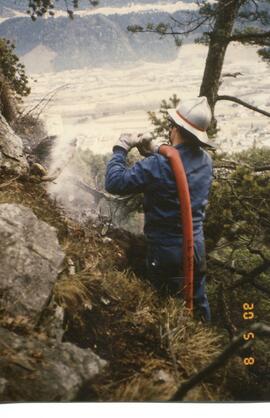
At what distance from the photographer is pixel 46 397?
2111mm

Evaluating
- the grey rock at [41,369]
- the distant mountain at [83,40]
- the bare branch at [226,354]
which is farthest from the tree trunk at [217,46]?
the grey rock at [41,369]

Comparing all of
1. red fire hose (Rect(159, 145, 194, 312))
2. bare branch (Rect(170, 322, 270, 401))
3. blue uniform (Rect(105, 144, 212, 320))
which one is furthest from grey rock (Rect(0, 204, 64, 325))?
bare branch (Rect(170, 322, 270, 401))

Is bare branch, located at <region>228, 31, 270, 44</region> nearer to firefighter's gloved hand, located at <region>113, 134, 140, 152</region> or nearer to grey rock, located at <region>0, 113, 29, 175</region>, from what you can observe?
firefighter's gloved hand, located at <region>113, 134, 140, 152</region>

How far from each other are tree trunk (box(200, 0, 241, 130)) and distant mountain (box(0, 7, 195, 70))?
316 millimetres

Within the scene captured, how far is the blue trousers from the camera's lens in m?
2.71

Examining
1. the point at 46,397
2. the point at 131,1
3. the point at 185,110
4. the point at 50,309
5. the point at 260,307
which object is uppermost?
the point at 131,1

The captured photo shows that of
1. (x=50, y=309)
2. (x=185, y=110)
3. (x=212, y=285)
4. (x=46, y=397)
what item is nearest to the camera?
(x=46, y=397)

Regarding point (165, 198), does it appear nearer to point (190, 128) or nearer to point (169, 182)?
point (169, 182)

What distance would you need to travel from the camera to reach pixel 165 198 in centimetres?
260

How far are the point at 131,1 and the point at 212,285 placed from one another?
2.25 metres

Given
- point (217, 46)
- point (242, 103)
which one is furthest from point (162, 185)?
point (217, 46)

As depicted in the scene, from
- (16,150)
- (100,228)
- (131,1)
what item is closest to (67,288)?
(100,228)

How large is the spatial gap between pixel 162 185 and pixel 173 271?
1.76 ft

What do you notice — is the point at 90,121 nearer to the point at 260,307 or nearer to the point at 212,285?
the point at 212,285
